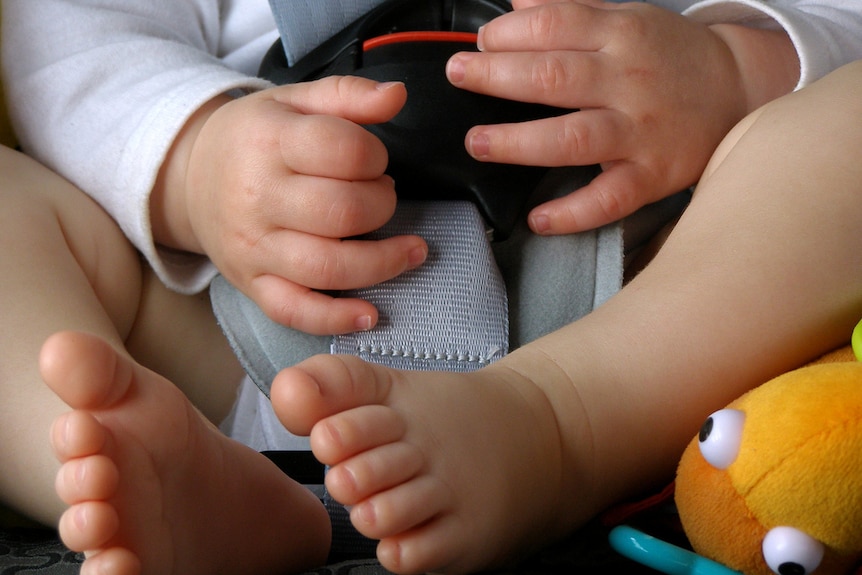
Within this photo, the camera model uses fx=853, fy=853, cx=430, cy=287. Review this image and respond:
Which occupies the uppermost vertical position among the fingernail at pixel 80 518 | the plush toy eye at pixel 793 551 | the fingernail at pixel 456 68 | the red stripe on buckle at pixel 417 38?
the red stripe on buckle at pixel 417 38

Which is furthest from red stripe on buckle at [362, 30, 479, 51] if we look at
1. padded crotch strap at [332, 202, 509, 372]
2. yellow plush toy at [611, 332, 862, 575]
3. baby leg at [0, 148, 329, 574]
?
yellow plush toy at [611, 332, 862, 575]

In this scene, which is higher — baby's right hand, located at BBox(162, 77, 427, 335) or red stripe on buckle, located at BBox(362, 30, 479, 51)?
red stripe on buckle, located at BBox(362, 30, 479, 51)

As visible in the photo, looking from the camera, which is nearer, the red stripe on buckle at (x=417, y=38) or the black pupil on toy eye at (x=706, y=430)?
the black pupil on toy eye at (x=706, y=430)

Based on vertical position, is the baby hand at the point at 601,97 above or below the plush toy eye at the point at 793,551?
above

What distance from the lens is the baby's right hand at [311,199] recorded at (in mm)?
616

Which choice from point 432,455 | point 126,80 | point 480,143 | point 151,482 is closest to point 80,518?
point 151,482

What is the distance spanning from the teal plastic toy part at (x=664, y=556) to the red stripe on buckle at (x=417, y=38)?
439mm

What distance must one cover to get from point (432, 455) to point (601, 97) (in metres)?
0.38

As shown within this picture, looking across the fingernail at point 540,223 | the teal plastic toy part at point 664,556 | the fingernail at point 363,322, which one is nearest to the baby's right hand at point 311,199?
the fingernail at point 363,322

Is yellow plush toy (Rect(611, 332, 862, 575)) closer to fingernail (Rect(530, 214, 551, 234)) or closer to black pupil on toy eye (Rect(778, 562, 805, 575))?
black pupil on toy eye (Rect(778, 562, 805, 575))

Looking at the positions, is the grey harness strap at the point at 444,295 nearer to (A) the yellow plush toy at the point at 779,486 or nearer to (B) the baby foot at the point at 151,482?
(B) the baby foot at the point at 151,482

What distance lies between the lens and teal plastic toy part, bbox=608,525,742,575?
0.44 m

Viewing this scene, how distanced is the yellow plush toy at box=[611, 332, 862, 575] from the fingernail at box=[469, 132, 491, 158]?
Answer: 0.29m

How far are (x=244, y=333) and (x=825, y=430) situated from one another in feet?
1.51
